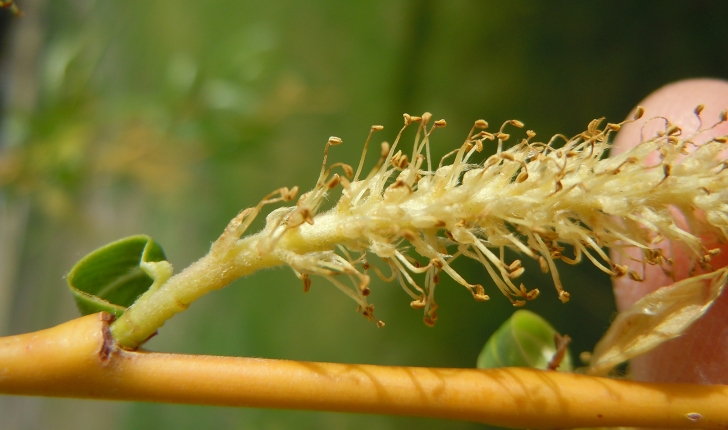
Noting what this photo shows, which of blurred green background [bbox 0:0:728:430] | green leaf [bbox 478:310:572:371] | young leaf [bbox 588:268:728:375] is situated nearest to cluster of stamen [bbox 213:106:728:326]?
young leaf [bbox 588:268:728:375]

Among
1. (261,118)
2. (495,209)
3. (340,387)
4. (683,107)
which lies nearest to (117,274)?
(340,387)

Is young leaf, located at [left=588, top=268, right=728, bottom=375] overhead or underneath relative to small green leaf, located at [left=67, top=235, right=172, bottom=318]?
underneath

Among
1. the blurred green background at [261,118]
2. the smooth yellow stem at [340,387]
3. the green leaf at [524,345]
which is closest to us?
the smooth yellow stem at [340,387]

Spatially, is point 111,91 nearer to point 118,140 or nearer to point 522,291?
point 118,140

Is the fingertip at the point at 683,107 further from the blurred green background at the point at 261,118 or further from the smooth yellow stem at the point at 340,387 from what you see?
the blurred green background at the point at 261,118

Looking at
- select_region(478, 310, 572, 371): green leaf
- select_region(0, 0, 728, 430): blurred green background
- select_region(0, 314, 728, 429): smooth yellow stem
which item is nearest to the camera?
select_region(0, 314, 728, 429): smooth yellow stem

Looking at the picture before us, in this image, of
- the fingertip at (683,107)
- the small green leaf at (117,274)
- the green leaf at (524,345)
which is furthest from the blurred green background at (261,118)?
the small green leaf at (117,274)

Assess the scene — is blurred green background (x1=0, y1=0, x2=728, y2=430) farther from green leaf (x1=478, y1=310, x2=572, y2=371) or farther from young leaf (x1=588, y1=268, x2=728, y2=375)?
young leaf (x1=588, y1=268, x2=728, y2=375)
